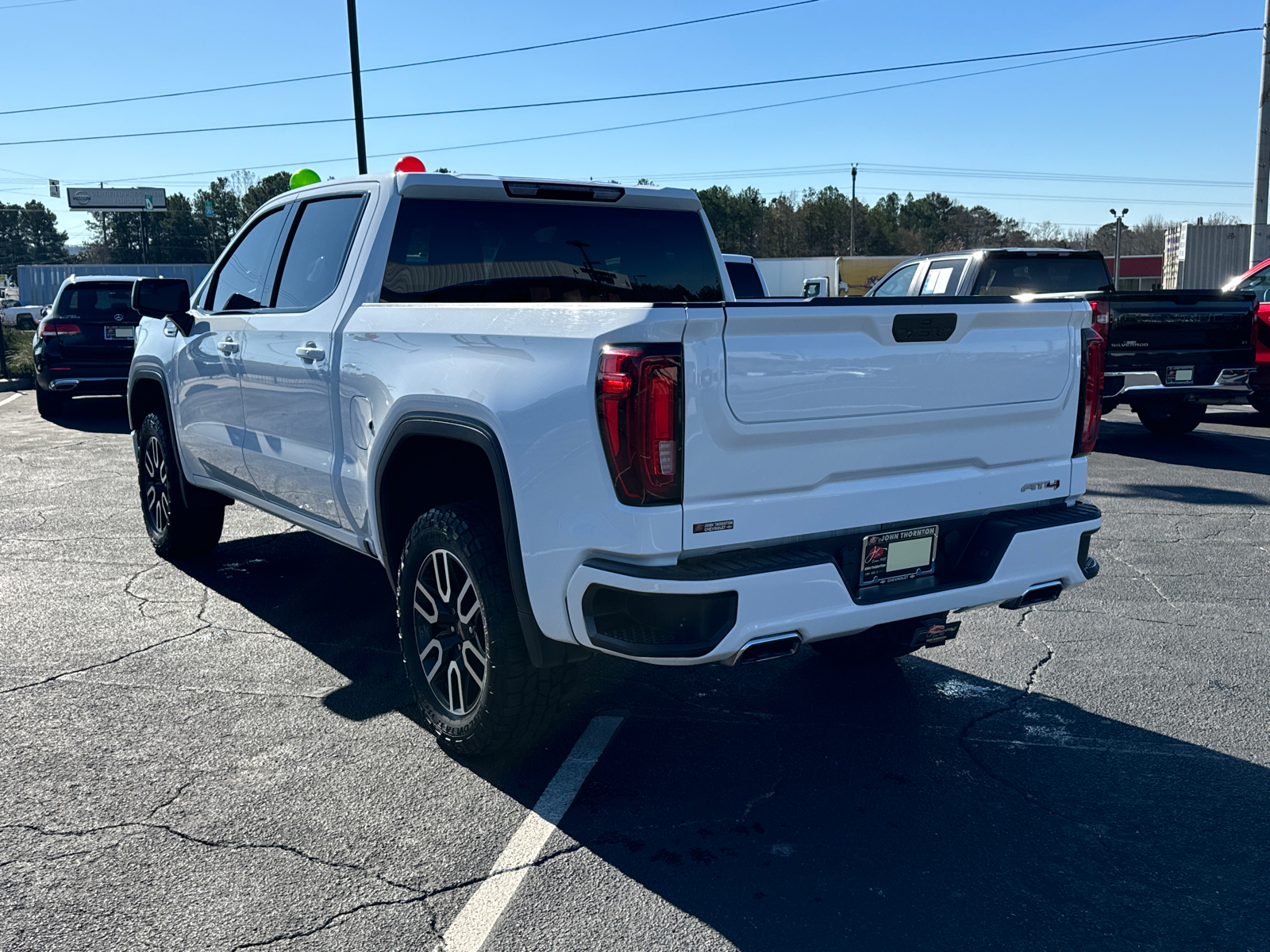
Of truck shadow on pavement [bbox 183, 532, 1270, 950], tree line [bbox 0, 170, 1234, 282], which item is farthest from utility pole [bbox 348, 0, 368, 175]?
tree line [bbox 0, 170, 1234, 282]

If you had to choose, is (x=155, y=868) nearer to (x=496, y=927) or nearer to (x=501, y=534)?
(x=496, y=927)

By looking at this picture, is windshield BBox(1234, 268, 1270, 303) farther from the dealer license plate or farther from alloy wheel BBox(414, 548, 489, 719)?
alloy wheel BBox(414, 548, 489, 719)

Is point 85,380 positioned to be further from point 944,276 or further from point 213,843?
point 213,843

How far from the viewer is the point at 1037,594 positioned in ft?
12.4

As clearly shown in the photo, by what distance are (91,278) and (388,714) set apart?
41.8 feet

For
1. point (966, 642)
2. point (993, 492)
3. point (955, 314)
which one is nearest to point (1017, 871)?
point (993, 492)

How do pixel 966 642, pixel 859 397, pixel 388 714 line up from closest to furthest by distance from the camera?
1. pixel 859 397
2. pixel 388 714
3. pixel 966 642

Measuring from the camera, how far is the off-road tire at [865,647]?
454cm

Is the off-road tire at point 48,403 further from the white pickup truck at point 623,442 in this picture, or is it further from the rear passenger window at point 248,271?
the white pickup truck at point 623,442

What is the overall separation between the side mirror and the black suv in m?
9.17

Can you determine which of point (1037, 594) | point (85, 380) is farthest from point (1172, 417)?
point (85, 380)

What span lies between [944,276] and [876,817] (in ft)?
28.7

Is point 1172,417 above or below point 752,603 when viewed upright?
below

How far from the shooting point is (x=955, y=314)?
343 centimetres
